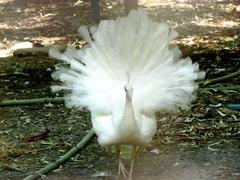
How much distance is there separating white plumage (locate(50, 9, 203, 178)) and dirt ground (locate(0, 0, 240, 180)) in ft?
1.49

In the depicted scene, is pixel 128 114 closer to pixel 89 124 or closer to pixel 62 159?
pixel 62 159

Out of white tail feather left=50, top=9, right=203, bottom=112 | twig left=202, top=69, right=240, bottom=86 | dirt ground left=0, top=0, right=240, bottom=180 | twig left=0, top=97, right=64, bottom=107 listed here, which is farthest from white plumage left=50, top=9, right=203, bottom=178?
twig left=202, top=69, right=240, bottom=86

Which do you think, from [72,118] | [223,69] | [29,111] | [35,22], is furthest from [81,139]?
[35,22]

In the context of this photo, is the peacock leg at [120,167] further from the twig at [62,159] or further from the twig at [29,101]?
the twig at [29,101]

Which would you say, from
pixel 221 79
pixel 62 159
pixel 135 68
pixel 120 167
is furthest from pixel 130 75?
pixel 221 79

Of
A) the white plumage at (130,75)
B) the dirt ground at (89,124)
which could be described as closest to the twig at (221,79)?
the dirt ground at (89,124)

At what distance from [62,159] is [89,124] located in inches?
32.6

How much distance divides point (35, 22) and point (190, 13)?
2.46 metres

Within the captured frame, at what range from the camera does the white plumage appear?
11.4ft

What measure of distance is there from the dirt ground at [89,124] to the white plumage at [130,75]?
45cm

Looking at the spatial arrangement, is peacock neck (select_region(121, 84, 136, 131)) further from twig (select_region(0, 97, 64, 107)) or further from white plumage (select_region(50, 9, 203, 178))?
twig (select_region(0, 97, 64, 107))

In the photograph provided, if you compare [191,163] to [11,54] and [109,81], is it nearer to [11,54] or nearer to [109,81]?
[109,81]

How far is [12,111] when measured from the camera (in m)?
5.11

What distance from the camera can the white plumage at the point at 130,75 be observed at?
3461mm
